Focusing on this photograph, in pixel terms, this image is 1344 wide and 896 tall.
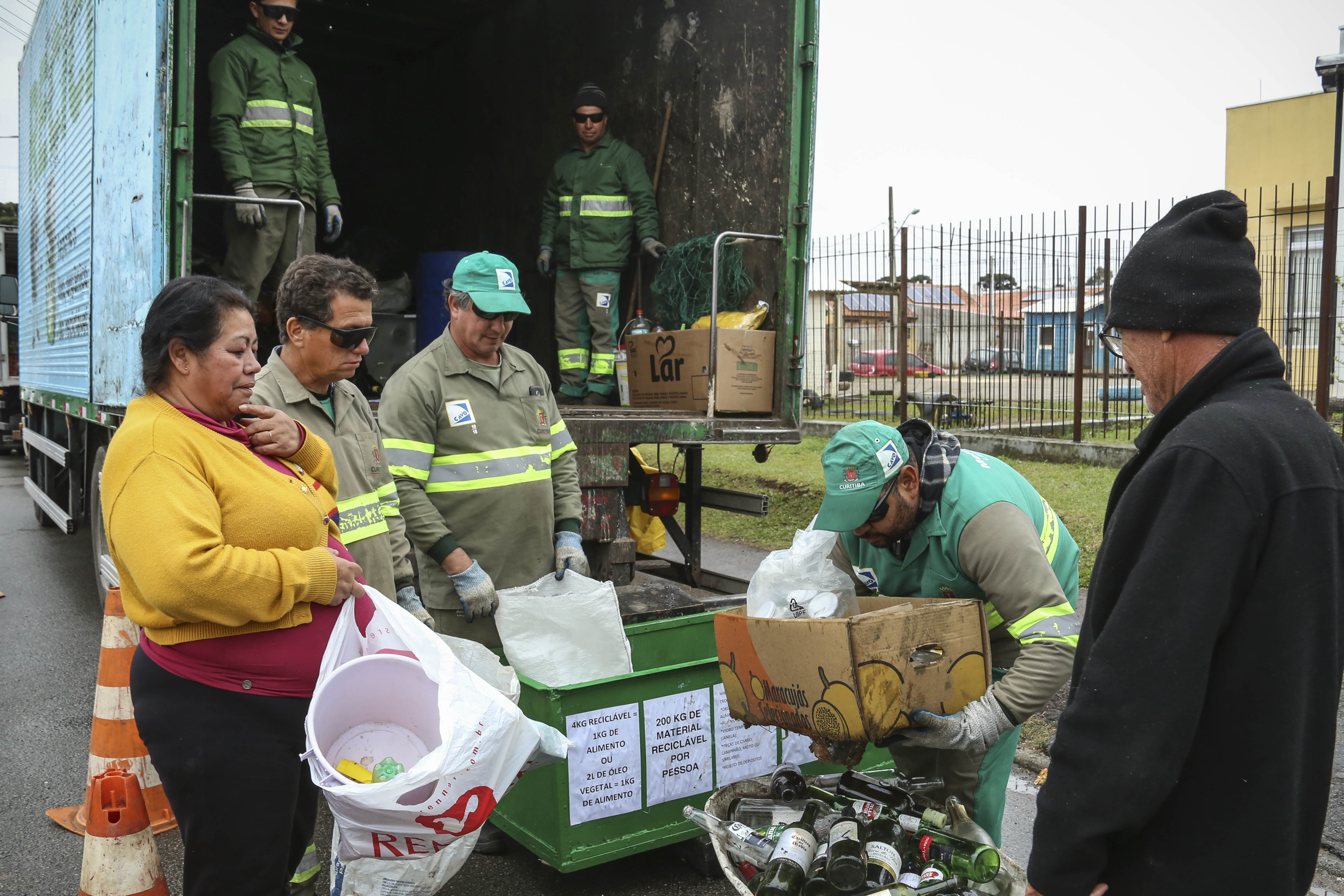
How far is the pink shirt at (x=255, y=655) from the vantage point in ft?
6.54

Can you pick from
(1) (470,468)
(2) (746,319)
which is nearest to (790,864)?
(1) (470,468)

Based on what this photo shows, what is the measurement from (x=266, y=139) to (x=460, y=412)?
9.00 feet

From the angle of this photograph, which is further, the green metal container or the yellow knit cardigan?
the green metal container

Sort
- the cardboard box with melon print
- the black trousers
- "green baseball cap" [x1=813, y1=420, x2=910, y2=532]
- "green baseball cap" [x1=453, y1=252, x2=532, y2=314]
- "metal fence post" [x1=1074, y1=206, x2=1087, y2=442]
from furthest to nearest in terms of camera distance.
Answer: "metal fence post" [x1=1074, y1=206, x2=1087, y2=442] < "green baseball cap" [x1=453, y1=252, x2=532, y2=314] < "green baseball cap" [x1=813, y1=420, x2=910, y2=532] < the cardboard box with melon print < the black trousers

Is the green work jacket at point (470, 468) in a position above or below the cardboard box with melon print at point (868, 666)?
above

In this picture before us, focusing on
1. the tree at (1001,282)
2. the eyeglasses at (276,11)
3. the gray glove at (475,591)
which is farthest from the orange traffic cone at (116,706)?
the tree at (1001,282)

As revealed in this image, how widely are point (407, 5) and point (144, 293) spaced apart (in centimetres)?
410

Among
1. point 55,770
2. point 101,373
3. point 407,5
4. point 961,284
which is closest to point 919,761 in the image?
point 55,770

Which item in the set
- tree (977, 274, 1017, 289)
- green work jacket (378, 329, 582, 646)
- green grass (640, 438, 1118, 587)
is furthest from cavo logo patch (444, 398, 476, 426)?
tree (977, 274, 1017, 289)

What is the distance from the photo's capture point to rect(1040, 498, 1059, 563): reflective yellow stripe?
245cm

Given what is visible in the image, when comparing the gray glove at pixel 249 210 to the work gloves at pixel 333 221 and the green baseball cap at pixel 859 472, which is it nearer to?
the work gloves at pixel 333 221

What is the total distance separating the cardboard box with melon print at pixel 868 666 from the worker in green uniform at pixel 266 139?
360cm

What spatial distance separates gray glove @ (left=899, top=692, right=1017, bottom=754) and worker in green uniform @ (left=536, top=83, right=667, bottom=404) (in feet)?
12.6

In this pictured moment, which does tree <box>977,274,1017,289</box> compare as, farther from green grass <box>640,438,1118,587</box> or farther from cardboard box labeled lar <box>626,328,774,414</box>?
cardboard box labeled lar <box>626,328,774,414</box>
